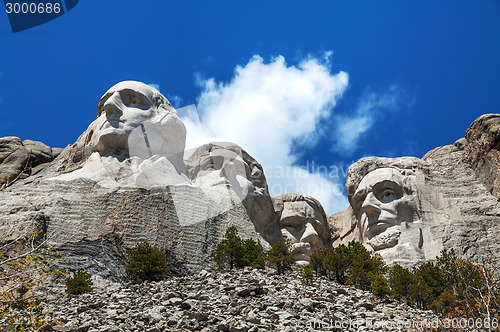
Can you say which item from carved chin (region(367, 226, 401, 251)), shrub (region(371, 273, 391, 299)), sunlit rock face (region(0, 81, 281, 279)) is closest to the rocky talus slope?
shrub (region(371, 273, 391, 299))

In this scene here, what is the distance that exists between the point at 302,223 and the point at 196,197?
13.3 metres

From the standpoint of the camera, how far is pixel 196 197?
104 feet

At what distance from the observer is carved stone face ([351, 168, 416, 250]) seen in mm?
36969

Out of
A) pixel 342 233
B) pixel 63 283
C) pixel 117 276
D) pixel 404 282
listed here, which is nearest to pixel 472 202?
pixel 342 233

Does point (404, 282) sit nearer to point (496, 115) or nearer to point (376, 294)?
point (376, 294)

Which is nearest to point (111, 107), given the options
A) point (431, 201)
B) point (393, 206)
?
point (393, 206)

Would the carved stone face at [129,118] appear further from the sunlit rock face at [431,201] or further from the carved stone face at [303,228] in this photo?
the sunlit rock face at [431,201]

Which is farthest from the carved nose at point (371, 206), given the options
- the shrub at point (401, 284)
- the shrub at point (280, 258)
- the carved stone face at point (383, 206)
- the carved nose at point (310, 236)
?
the shrub at point (280, 258)

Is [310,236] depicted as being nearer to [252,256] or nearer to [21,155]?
[252,256]

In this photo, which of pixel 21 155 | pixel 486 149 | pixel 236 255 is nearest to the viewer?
pixel 236 255

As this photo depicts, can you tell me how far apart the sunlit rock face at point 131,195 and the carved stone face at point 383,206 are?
275 inches

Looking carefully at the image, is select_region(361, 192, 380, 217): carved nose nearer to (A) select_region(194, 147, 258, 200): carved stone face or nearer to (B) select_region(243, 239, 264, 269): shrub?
(A) select_region(194, 147, 258, 200): carved stone face

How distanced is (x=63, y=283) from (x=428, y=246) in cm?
2085

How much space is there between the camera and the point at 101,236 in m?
27.0
